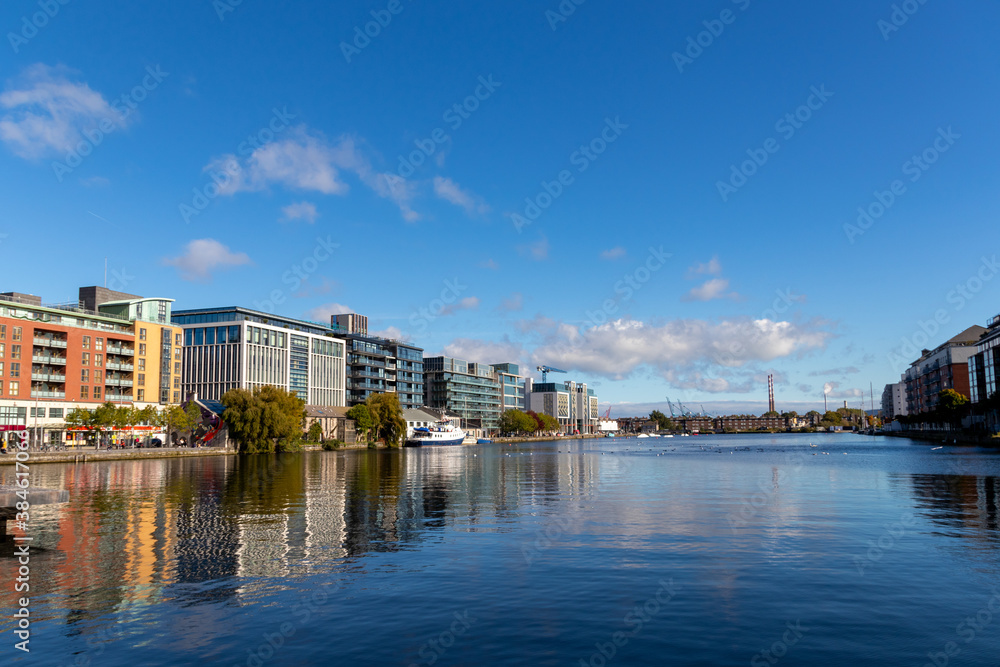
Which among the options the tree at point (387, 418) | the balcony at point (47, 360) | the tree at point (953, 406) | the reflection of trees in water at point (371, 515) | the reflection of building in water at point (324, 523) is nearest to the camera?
the reflection of building in water at point (324, 523)

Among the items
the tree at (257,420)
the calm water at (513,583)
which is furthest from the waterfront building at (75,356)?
the calm water at (513,583)

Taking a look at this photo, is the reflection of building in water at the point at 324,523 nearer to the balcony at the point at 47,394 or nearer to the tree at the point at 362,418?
the balcony at the point at 47,394

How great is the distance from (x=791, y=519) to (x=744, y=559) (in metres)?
13.7

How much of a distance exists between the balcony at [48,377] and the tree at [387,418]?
Result: 7292cm

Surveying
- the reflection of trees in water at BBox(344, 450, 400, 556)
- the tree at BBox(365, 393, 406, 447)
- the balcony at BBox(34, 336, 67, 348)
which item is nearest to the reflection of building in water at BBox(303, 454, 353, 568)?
the reflection of trees in water at BBox(344, 450, 400, 556)

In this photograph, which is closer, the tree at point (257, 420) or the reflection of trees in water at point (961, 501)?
the reflection of trees in water at point (961, 501)

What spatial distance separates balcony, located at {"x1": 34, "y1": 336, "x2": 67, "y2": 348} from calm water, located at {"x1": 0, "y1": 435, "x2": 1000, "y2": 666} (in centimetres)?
10788

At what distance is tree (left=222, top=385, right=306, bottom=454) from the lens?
141 metres

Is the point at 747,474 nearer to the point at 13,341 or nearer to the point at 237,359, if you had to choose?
the point at 13,341

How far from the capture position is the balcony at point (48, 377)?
134625 mm

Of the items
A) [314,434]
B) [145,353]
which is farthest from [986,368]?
[145,353]

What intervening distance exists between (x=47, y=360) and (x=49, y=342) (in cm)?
358

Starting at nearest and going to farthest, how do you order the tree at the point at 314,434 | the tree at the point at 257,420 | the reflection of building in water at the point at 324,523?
the reflection of building in water at the point at 324,523 < the tree at the point at 257,420 < the tree at the point at 314,434

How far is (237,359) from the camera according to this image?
193000mm
